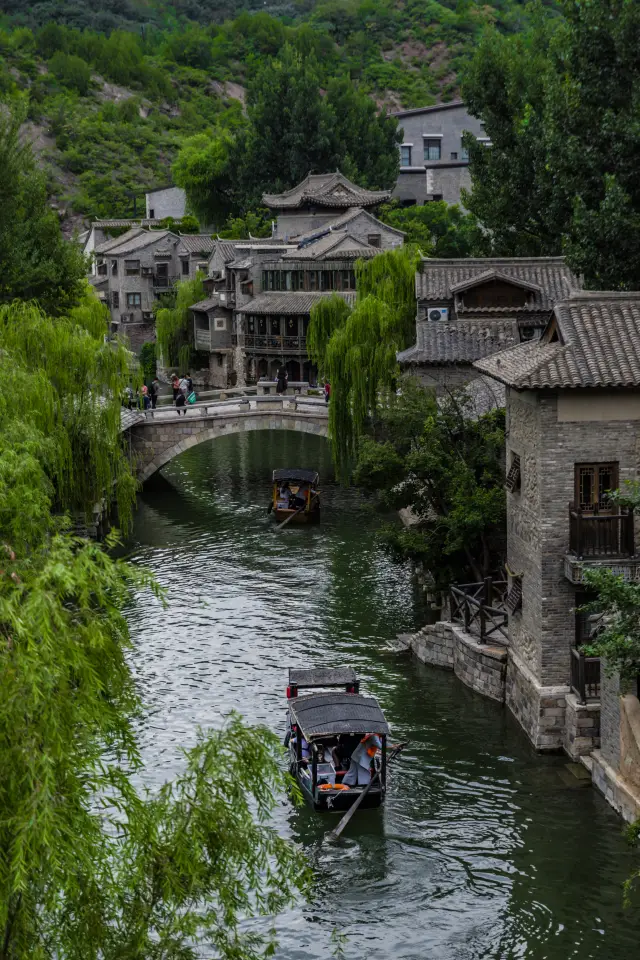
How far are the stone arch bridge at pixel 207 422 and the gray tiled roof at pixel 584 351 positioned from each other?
92.7 ft

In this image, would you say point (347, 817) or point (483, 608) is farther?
point (483, 608)

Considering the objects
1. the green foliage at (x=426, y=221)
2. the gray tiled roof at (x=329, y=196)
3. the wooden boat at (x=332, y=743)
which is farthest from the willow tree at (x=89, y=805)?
the gray tiled roof at (x=329, y=196)

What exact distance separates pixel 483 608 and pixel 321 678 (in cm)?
423

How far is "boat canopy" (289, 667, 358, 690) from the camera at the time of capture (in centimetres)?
3005

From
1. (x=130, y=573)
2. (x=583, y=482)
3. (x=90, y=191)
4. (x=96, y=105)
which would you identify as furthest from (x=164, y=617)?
(x=96, y=105)

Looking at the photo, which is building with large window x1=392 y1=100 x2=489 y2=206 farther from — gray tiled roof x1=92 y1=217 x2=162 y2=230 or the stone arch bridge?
the stone arch bridge

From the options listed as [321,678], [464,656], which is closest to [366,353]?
[464,656]

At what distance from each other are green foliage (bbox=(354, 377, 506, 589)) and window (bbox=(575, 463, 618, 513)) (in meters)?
5.82

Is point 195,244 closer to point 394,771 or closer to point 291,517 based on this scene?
point 291,517

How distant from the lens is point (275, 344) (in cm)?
8094

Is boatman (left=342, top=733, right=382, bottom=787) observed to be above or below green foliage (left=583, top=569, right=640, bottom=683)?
below

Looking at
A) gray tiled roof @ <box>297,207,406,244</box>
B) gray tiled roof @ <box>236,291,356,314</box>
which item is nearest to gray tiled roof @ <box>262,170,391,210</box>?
gray tiled roof @ <box>297,207,406,244</box>

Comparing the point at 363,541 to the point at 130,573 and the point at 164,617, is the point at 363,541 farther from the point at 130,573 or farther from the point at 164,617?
the point at 130,573

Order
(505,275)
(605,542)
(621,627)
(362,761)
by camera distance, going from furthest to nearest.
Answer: (505,275), (605,542), (362,761), (621,627)
